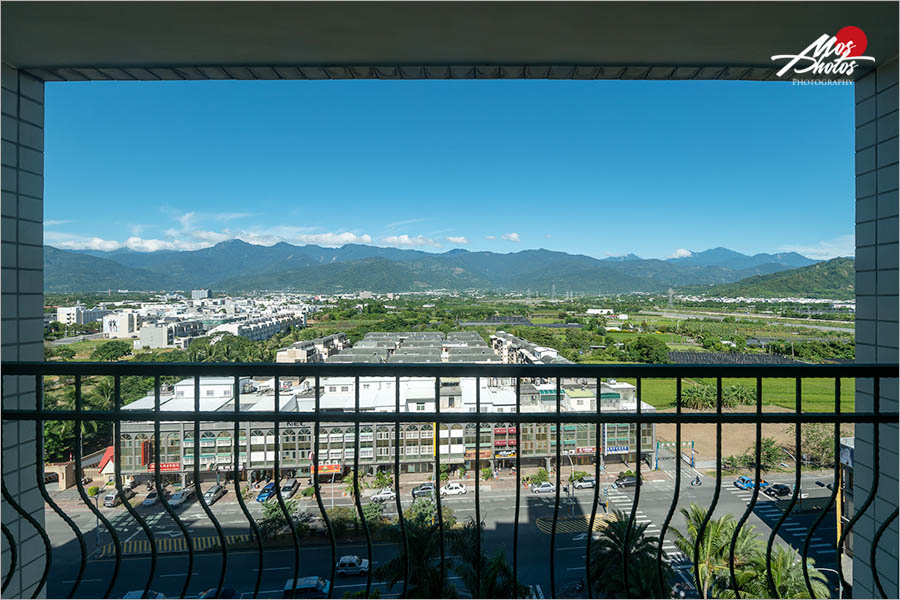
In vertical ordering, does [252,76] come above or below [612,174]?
below

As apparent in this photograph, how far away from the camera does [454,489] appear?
7.34m

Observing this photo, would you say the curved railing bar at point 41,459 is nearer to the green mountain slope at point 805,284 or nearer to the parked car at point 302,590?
the parked car at point 302,590

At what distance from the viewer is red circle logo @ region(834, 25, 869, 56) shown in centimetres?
181

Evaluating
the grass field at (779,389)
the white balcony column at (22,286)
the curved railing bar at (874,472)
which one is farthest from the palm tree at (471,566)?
the white balcony column at (22,286)

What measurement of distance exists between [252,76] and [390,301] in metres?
7.07

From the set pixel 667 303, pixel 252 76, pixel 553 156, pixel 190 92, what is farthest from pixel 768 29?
pixel 553 156

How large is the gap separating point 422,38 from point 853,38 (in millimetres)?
2093

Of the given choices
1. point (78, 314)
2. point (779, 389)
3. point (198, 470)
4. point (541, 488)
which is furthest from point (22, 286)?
point (541, 488)

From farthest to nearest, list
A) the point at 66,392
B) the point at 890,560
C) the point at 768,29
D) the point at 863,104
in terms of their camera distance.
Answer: the point at 863,104 → the point at 890,560 → the point at 768,29 → the point at 66,392

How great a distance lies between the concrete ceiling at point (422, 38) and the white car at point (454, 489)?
19.4 ft

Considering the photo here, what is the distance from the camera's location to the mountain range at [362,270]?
649cm

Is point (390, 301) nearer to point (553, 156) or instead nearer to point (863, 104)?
point (863, 104)

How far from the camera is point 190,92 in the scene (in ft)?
29.0

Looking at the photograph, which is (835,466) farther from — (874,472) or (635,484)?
(635,484)
